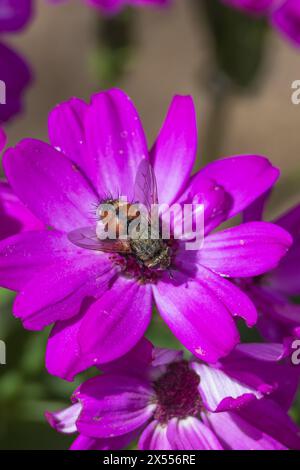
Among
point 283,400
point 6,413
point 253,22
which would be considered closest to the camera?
point 283,400

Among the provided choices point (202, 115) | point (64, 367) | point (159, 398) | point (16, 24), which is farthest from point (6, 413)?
point (202, 115)

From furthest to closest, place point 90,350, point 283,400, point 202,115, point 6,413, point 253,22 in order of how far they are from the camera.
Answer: point 202,115 < point 253,22 < point 6,413 < point 283,400 < point 90,350

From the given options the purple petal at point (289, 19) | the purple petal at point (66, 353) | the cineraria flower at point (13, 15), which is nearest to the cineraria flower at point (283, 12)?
the purple petal at point (289, 19)

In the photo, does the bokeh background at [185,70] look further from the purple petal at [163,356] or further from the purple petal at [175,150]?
the purple petal at [163,356]

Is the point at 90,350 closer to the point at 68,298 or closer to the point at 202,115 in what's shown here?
the point at 68,298

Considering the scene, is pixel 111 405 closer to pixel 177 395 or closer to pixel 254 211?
pixel 177 395

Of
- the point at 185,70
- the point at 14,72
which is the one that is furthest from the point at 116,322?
the point at 185,70

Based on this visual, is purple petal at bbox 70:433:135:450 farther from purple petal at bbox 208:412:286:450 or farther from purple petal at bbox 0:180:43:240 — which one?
purple petal at bbox 0:180:43:240
